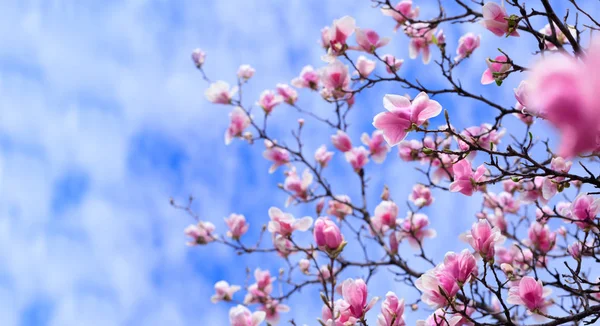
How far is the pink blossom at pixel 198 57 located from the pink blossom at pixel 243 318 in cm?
316

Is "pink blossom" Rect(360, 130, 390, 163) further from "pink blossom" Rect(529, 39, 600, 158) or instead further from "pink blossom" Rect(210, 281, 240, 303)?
"pink blossom" Rect(529, 39, 600, 158)

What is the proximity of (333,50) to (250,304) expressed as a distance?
2566mm

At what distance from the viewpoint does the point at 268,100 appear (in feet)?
15.1

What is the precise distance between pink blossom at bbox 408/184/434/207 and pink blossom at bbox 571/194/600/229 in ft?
6.26

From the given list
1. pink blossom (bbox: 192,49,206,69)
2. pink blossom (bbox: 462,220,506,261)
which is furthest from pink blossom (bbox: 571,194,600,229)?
pink blossom (bbox: 192,49,206,69)

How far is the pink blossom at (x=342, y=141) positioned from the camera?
14.9 ft

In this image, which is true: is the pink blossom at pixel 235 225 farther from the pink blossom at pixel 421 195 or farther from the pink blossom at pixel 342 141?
the pink blossom at pixel 421 195

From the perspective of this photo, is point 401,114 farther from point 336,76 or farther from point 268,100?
point 268,100

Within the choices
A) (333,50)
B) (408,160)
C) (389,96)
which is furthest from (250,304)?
(389,96)

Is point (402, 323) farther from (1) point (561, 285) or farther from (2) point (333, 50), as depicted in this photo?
(2) point (333, 50)

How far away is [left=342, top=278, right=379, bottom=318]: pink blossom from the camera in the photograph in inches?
82.9

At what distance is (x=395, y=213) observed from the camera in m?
3.96

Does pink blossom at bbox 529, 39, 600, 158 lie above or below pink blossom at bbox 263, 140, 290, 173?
below

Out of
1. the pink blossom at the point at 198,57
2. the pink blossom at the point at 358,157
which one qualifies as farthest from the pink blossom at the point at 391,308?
the pink blossom at the point at 198,57
